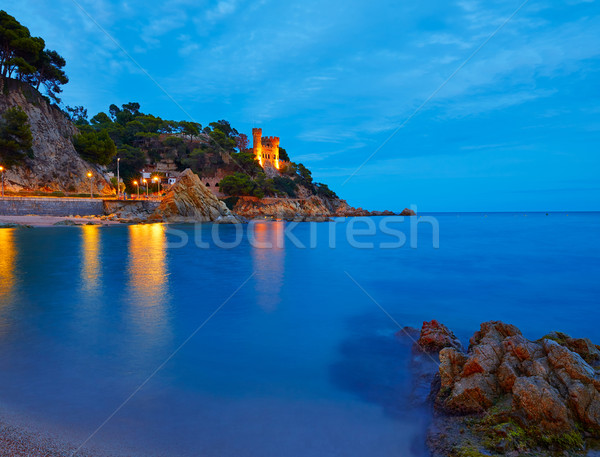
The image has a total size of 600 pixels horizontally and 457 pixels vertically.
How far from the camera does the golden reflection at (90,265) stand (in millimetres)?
12617

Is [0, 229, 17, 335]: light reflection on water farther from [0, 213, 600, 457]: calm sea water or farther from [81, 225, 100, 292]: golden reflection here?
[81, 225, 100, 292]: golden reflection

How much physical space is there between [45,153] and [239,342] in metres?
49.4

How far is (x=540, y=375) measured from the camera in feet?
13.0

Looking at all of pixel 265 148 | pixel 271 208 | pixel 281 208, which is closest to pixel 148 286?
pixel 271 208

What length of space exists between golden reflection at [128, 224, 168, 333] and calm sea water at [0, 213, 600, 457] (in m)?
0.07

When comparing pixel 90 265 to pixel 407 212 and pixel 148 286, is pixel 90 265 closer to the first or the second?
pixel 148 286

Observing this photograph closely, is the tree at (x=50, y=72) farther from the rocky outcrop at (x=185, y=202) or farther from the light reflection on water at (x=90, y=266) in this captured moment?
the light reflection on water at (x=90, y=266)

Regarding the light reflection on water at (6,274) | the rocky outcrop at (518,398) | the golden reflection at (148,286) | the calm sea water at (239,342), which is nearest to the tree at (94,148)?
the light reflection on water at (6,274)

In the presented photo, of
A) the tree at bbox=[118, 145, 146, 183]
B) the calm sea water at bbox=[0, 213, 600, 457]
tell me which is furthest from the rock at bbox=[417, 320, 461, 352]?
the tree at bbox=[118, 145, 146, 183]

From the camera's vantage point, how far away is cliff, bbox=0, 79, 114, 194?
135 ft

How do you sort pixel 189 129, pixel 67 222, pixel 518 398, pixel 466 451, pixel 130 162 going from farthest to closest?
pixel 189 129, pixel 130 162, pixel 67 222, pixel 518 398, pixel 466 451

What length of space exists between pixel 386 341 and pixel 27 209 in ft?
143

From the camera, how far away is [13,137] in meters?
38.3

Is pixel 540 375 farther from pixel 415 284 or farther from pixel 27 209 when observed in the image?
pixel 27 209
